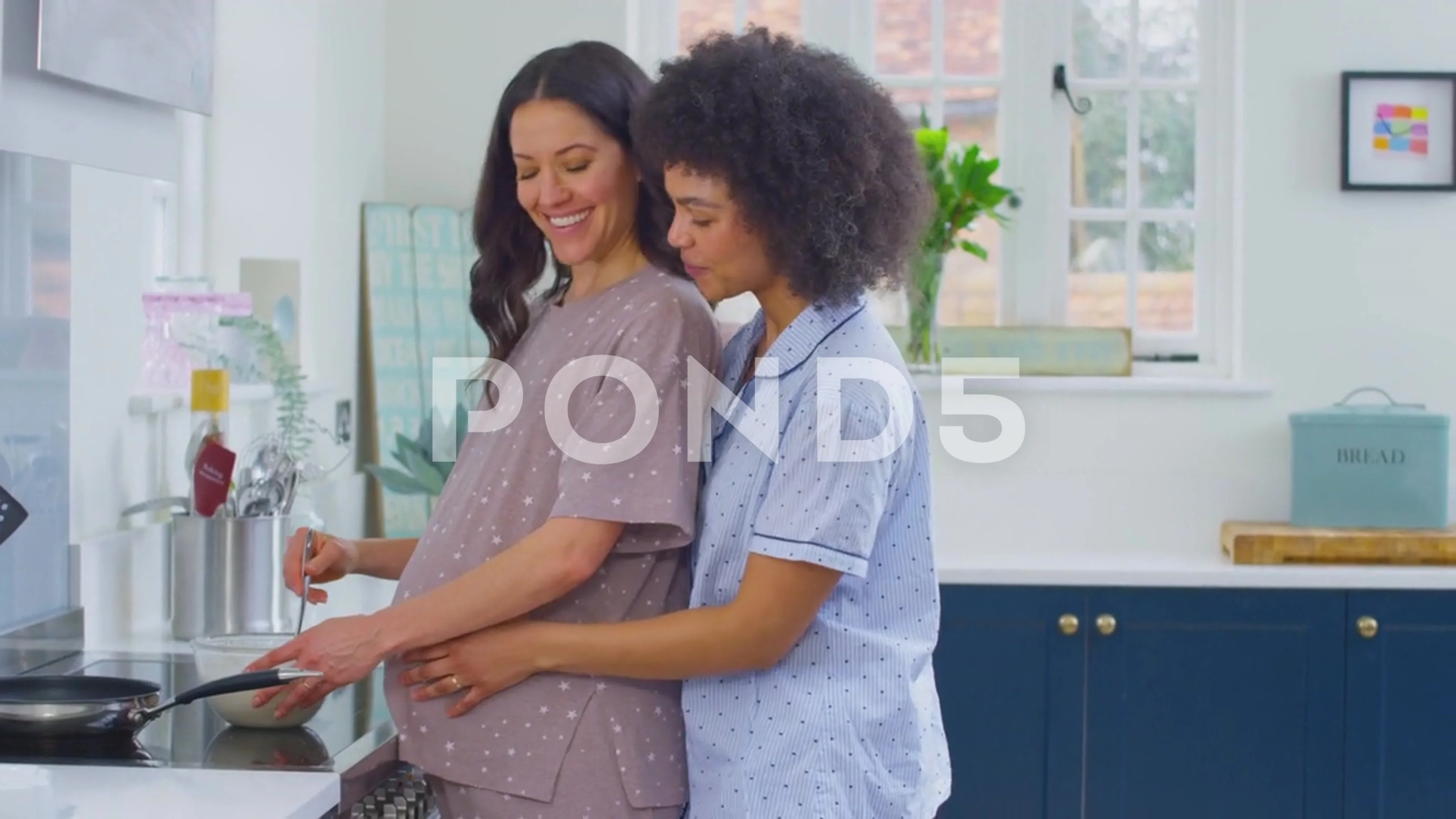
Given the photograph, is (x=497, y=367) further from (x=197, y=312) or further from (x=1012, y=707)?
(x=1012, y=707)

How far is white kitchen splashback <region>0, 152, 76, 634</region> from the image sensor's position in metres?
1.98

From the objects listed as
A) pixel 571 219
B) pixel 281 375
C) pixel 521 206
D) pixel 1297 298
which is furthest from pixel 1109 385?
pixel 571 219

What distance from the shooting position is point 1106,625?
10.7 feet

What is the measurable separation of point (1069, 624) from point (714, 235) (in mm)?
2016

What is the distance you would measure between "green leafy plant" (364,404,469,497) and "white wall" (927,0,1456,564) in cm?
115

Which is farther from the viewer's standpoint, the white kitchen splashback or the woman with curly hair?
the white kitchen splashback

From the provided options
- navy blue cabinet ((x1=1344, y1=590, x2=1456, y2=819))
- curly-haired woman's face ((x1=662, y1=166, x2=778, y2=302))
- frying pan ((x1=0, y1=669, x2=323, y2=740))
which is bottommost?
navy blue cabinet ((x1=1344, y1=590, x2=1456, y2=819))

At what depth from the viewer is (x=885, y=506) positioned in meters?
1.44

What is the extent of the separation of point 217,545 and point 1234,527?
219 centimetres

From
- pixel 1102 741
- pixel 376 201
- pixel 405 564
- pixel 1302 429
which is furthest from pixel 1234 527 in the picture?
pixel 405 564

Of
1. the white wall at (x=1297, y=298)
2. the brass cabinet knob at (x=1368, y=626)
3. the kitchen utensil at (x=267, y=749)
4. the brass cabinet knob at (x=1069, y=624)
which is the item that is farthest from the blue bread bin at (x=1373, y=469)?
the kitchen utensil at (x=267, y=749)

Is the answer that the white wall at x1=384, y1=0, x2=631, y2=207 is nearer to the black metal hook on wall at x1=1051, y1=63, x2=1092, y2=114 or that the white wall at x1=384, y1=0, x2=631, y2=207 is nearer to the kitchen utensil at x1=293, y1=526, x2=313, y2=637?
the black metal hook on wall at x1=1051, y1=63, x2=1092, y2=114

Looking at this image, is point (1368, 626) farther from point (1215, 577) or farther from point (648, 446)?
point (648, 446)

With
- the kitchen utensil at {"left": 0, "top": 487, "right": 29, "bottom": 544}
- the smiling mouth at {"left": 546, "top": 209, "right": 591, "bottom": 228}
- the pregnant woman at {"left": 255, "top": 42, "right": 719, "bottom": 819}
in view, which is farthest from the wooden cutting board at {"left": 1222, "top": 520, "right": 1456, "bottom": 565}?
the kitchen utensil at {"left": 0, "top": 487, "right": 29, "bottom": 544}
